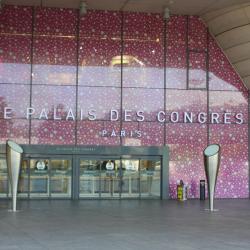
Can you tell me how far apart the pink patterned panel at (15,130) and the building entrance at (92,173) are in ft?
1.75

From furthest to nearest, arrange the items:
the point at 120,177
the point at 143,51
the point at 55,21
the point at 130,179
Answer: the point at 143,51 → the point at 130,179 → the point at 120,177 → the point at 55,21

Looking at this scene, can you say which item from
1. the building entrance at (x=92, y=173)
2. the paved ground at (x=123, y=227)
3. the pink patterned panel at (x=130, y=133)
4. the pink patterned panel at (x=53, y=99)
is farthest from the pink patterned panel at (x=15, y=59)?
the paved ground at (x=123, y=227)

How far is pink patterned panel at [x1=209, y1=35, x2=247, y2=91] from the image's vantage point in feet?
81.9

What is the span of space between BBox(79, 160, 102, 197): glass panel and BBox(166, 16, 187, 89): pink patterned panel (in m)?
4.81

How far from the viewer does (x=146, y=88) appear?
24266 millimetres

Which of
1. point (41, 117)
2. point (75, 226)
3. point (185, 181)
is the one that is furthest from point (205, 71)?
point (75, 226)

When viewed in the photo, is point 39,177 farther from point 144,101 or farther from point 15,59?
point 144,101

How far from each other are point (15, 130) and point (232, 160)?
31.7ft

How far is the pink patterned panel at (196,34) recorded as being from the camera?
81.6ft

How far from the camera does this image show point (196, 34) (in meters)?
24.9

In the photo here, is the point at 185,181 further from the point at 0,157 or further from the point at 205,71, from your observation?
the point at 0,157

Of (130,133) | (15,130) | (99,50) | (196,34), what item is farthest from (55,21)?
(196,34)

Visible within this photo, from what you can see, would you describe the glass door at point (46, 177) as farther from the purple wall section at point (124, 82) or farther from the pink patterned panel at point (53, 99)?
the pink patterned panel at point (53, 99)

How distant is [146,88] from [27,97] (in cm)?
515
